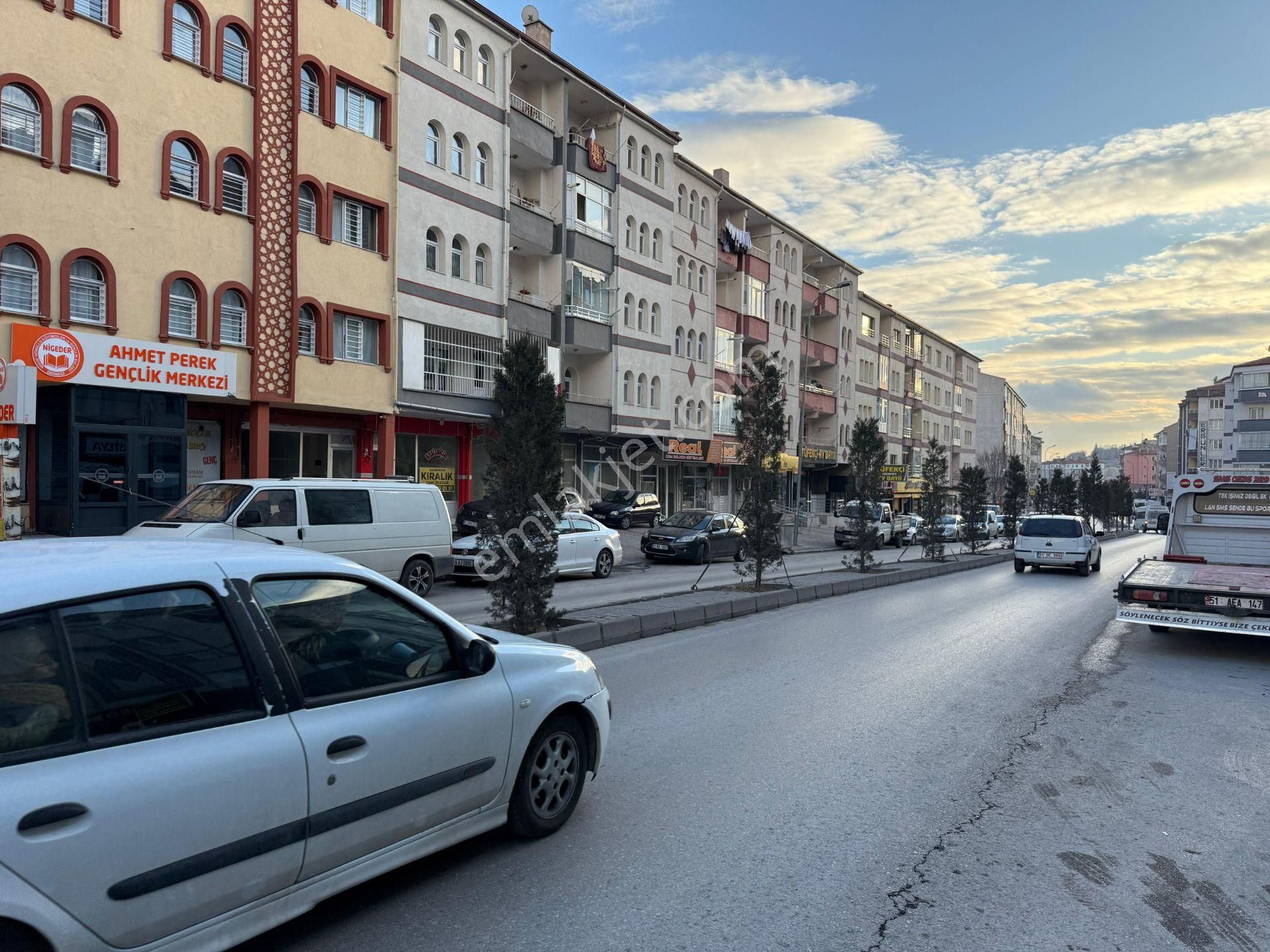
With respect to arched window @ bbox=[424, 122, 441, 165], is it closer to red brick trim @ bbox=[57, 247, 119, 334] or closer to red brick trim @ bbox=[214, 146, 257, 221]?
red brick trim @ bbox=[214, 146, 257, 221]

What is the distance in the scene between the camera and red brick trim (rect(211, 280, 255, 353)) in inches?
799

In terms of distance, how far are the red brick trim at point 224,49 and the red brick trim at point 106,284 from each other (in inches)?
214

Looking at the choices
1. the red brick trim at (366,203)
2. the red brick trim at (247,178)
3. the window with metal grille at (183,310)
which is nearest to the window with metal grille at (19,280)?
the window with metal grille at (183,310)

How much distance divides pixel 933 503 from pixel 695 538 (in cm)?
779

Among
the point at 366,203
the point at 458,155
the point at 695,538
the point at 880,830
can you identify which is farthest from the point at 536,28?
the point at 880,830

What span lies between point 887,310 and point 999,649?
5889cm

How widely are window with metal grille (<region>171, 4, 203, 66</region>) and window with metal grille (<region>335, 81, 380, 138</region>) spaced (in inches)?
153

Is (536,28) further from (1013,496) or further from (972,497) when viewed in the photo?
(1013,496)

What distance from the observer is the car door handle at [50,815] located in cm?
232

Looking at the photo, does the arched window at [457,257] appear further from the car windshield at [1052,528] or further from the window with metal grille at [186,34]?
the car windshield at [1052,528]

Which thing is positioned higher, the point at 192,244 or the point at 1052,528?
the point at 192,244

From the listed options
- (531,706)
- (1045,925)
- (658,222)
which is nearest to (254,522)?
(531,706)

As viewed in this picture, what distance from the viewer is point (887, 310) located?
6550 cm

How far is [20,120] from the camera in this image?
16.9m
